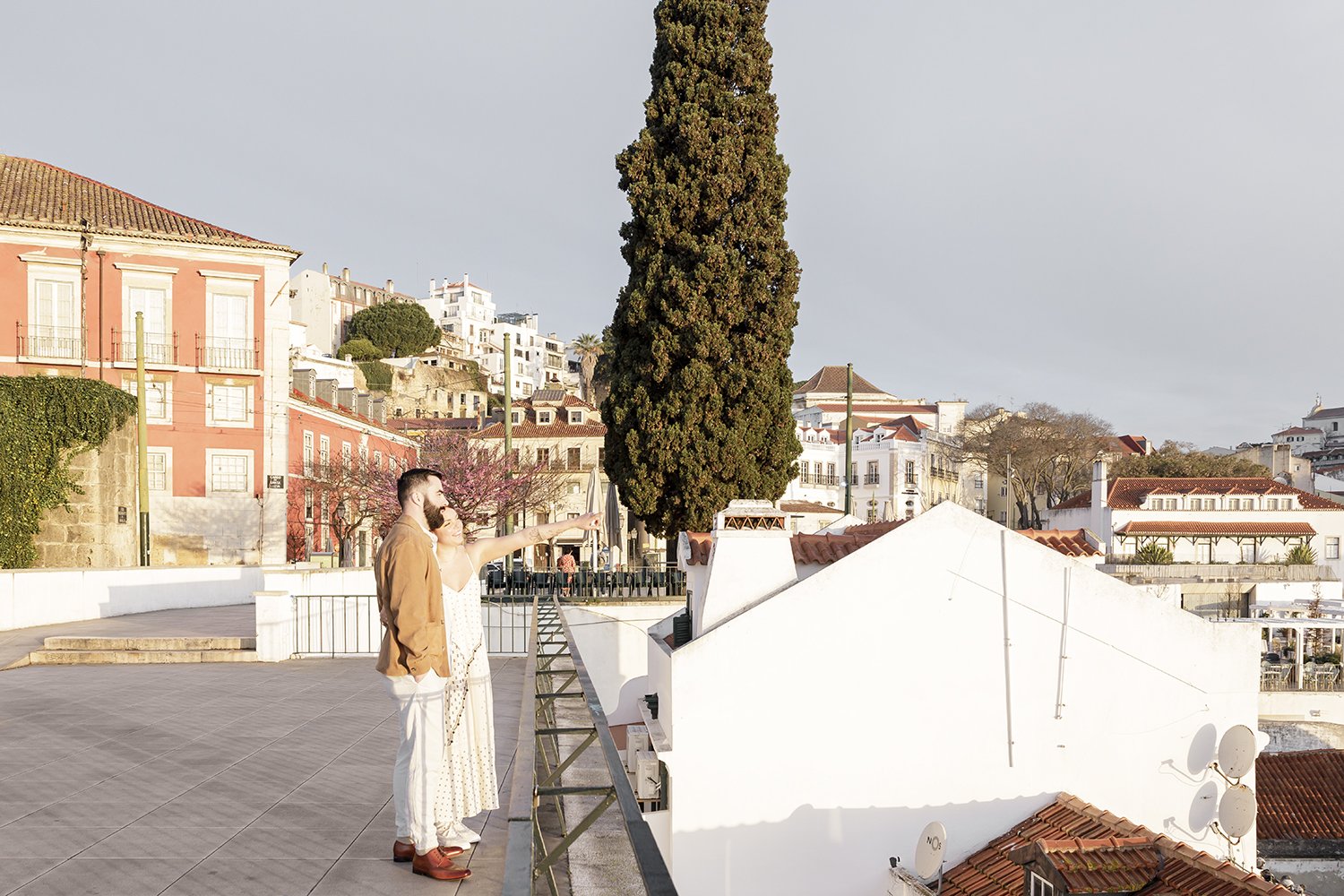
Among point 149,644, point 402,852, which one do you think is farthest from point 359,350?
point 402,852

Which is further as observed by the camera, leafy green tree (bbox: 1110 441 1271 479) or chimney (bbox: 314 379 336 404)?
leafy green tree (bbox: 1110 441 1271 479)

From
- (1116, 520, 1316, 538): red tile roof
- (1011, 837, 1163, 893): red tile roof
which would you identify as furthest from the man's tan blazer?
(1116, 520, 1316, 538): red tile roof

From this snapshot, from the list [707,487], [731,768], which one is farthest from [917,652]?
[707,487]

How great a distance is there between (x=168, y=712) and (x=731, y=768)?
641cm

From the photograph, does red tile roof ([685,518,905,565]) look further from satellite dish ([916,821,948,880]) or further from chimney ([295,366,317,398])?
chimney ([295,366,317,398])

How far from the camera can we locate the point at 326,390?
42156mm

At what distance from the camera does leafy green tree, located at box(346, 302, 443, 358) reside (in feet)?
317

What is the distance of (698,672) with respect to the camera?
12398 millimetres

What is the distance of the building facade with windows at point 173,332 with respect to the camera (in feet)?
99.7

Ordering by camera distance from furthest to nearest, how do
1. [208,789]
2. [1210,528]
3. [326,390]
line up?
[1210,528] → [326,390] → [208,789]

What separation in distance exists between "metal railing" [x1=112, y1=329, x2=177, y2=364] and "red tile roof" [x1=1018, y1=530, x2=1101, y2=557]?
2711 centimetres

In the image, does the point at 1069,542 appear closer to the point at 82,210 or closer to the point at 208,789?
the point at 208,789

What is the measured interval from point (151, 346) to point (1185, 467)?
2573 inches

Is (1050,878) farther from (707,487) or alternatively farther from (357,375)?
(357,375)
